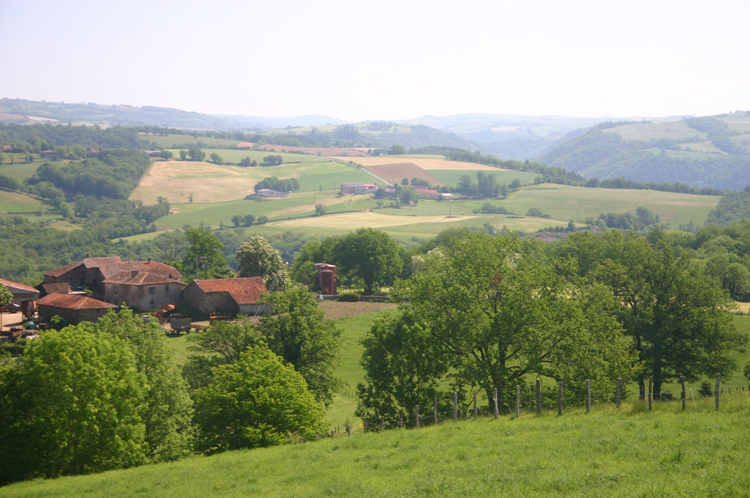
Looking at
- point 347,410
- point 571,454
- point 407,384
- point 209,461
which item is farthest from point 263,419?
point 571,454

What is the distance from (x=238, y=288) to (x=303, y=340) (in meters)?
33.4

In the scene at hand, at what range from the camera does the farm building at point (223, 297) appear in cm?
7025

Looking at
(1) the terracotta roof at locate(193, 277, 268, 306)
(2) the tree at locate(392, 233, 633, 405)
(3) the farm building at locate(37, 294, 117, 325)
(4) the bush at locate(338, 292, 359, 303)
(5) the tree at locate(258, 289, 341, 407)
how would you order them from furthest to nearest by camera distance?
(4) the bush at locate(338, 292, 359, 303), (1) the terracotta roof at locate(193, 277, 268, 306), (3) the farm building at locate(37, 294, 117, 325), (5) the tree at locate(258, 289, 341, 407), (2) the tree at locate(392, 233, 633, 405)

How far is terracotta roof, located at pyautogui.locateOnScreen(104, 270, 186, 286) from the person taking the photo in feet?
237

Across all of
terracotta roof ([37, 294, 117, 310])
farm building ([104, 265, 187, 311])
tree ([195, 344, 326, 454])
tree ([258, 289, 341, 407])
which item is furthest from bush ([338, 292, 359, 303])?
tree ([195, 344, 326, 454])

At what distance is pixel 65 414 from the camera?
25578 mm

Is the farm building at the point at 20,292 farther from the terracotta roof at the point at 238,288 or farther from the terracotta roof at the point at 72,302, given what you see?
the terracotta roof at the point at 238,288

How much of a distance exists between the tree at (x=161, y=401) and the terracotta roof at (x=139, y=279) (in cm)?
3915

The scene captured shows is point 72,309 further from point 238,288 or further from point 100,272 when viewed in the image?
A: point 238,288

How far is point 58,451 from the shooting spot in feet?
83.3

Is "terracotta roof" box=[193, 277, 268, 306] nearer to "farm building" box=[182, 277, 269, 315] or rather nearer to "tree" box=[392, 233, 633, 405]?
"farm building" box=[182, 277, 269, 315]

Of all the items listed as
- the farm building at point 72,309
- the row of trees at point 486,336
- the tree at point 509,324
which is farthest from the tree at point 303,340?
the farm building at point 72,309

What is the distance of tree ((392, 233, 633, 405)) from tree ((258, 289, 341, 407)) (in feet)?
30.3

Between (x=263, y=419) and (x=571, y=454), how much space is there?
53.7 feet
